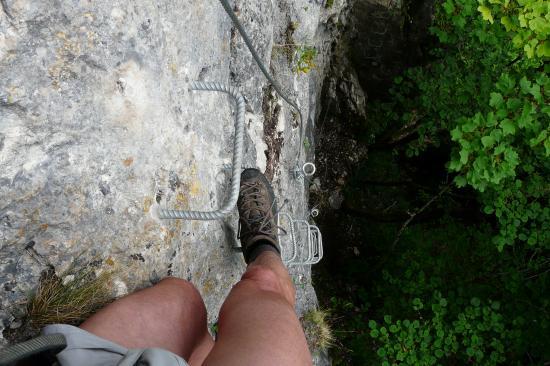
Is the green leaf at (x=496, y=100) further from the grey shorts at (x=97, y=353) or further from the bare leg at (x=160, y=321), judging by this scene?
the grey shorts at (x=97, y=353)

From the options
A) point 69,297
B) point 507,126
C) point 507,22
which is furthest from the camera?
point 507,126

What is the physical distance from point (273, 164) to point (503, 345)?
15.0 feet

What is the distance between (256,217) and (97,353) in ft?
5.78

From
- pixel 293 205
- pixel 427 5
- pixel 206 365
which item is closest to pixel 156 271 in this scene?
pixel 206 365

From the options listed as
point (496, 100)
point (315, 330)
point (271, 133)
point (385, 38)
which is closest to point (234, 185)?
point (271, 133)

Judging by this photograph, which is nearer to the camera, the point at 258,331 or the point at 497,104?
the point at 258,331

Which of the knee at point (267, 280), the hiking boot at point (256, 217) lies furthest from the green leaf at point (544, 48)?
the knee at point (267, 280)

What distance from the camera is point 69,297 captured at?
1.83 m

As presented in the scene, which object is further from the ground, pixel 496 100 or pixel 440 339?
pixel 496 100

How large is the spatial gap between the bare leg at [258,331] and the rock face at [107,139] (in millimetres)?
426

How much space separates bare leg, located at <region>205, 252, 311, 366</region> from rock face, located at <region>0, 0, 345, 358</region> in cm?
43

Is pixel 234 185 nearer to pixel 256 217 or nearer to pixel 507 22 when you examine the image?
pixel 256 217

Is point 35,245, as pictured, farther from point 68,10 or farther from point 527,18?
point 527,18

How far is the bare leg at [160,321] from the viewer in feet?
6.09
